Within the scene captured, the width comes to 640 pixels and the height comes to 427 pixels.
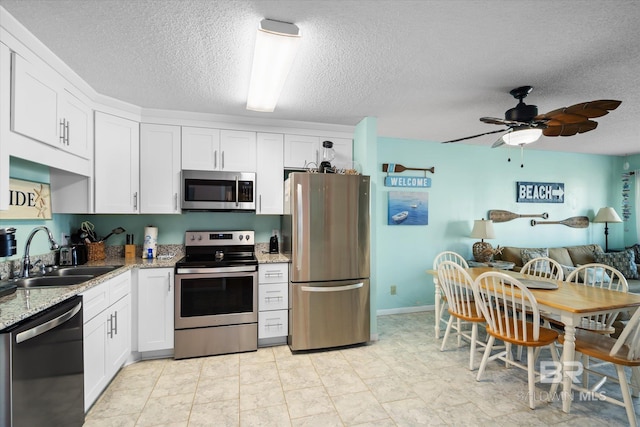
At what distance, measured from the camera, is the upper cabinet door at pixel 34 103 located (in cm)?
173

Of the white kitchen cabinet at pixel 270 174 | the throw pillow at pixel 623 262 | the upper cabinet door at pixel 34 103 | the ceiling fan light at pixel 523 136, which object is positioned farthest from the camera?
the throw pillow at pixel 623 262

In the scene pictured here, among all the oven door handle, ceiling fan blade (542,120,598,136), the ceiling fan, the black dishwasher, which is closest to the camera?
the black dishwasher

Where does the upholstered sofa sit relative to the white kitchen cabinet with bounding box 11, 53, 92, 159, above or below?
below

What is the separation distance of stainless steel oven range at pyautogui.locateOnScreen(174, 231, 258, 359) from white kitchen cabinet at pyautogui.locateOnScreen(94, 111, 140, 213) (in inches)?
33.1

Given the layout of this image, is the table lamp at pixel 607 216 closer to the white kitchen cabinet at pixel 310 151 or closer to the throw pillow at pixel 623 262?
the throw pillow at pixel 623 262

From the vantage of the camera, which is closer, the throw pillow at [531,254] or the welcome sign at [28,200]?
the welcome sign at [28,200]

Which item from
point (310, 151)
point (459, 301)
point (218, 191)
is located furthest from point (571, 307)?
point (218, 191)

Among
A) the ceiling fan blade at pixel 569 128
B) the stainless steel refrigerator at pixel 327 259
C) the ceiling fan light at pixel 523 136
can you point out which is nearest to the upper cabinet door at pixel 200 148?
the stainless steel refrigerator at pixel 327 259

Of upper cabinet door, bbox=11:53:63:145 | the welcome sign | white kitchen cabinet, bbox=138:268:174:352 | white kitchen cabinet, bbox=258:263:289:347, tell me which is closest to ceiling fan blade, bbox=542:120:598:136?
white kitchen cabinet, bbox=258:263:289:347

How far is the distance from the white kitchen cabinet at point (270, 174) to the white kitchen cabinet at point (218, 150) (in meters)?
0.09

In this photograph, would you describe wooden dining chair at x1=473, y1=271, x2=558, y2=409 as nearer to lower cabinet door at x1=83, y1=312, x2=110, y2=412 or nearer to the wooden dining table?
the wooden dining table

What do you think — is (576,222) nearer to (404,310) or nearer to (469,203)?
(469,203)

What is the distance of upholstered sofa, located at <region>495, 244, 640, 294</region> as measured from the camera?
4.35 m

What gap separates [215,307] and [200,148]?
1642 millimetres
